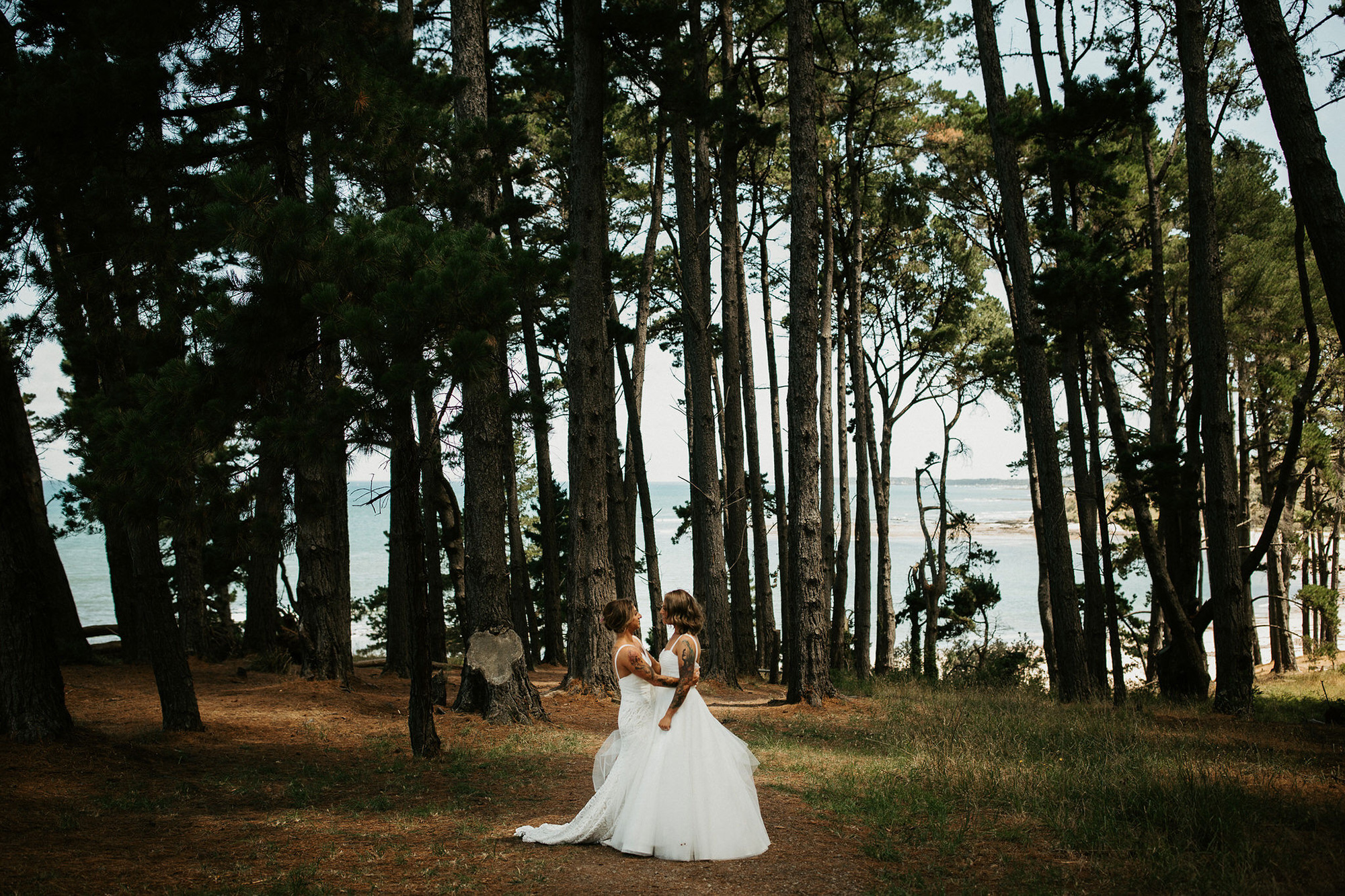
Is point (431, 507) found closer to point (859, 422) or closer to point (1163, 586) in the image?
point (859, 422)

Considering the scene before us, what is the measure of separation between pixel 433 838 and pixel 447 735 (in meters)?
3.57

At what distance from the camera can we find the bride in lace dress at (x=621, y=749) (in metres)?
5.26

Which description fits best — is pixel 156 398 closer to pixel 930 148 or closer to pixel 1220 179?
pixel 930 148

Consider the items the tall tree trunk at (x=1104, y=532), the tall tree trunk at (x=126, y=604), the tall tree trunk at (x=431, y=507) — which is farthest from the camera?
the tall tree trunk at (x=1104, y=532)

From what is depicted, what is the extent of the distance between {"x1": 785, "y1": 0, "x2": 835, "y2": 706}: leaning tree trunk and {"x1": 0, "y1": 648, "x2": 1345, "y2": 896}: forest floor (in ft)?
5.84

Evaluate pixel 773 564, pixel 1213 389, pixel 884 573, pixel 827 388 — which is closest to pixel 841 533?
pixel 884 573

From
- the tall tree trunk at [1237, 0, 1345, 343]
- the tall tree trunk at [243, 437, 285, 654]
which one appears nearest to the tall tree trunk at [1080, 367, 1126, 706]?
the tall tree trunk at [1237, 0, 1345, 343]

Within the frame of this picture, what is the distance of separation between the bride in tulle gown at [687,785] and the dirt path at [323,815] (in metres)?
0.13

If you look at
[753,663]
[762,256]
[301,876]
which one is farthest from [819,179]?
[301,876]

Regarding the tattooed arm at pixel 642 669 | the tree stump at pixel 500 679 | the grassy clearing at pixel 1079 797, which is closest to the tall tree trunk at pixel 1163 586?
the grassy clearing at pixel 1079 797

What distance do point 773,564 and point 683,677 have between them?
171 feet

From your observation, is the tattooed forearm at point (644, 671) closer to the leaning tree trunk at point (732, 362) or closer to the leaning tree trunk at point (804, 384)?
the leaning tree trunk at point (804, 384)

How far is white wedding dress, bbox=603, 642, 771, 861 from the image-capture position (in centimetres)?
501

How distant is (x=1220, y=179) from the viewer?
16719 millimetres
